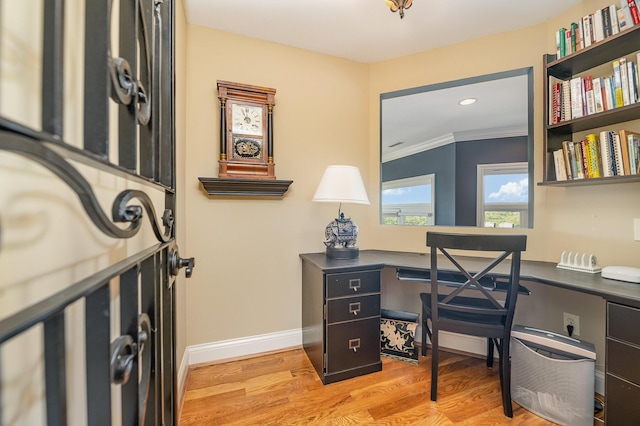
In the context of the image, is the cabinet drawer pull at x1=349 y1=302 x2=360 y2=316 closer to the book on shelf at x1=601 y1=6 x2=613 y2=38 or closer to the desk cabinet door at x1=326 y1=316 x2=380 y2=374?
the desk cabinet door at x1=326 y1=316 x2=380 y2=374

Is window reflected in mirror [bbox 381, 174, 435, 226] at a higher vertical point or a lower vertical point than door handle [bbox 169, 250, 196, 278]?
higher

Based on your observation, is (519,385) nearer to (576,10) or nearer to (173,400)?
(173,400)

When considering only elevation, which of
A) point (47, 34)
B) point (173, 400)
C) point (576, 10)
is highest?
point (576, 10)

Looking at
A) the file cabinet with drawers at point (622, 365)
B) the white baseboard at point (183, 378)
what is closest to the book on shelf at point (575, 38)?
the file cabinet with drawers at point (622, 365)

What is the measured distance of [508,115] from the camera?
83.1 inches

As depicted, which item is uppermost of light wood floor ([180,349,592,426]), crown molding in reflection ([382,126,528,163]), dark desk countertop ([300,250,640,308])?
crown molding in reflection ([382,126,528,163])

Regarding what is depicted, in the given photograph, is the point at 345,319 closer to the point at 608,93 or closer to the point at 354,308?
the point at 354,308

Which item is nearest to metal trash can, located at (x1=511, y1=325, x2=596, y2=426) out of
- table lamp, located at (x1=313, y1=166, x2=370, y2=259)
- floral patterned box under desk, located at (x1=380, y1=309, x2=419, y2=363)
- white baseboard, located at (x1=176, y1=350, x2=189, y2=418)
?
floral patterned box under desk, located at (x1=380, y1=309, x2=419, y2=363)

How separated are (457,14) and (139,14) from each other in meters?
2.15

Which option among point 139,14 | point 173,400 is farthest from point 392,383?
point 139,14

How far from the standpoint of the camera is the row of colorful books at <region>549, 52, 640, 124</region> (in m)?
1.43

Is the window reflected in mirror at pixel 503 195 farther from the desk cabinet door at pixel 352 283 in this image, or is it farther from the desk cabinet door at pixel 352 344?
the desk cabinet door at pixel 352 344

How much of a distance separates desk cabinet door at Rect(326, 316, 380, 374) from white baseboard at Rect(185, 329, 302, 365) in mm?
542

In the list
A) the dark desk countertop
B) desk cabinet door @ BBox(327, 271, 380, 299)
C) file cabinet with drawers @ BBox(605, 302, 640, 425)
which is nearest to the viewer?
file cabinet with drawers @ BBox(605, 302, 640, 425)
